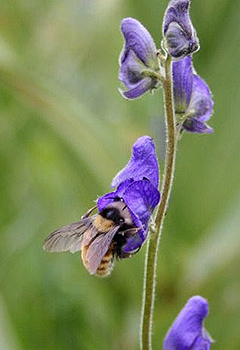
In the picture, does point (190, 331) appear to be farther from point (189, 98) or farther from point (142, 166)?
point (189, 98)

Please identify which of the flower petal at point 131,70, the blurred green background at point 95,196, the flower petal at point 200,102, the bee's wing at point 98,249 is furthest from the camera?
the blurred green background at point 95,196

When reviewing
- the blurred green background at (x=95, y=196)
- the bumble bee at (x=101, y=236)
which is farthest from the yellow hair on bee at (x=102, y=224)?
the blurred green background at (x=95, y=196)

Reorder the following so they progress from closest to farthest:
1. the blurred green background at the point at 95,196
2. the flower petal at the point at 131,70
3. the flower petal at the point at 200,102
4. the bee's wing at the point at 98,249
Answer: the bee's wing at the point at 98,249
the flower petal at the point at 131,70
the flower petal at the point at 200,102
the blurred green background at the point at 95,196

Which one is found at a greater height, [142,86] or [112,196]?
[142,86]

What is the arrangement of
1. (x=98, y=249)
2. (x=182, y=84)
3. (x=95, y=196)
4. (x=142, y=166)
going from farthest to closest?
(x=95, y=196), (x=182, y=84), (x=142, y=166), (x=98, y=249)

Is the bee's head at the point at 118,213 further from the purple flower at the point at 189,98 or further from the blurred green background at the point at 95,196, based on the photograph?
the blurred green background at the point at 95,196

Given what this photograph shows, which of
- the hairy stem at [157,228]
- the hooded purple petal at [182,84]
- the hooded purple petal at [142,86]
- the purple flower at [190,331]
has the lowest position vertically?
the purple flower at [190,331]

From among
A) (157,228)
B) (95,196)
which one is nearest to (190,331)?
(157,228)
